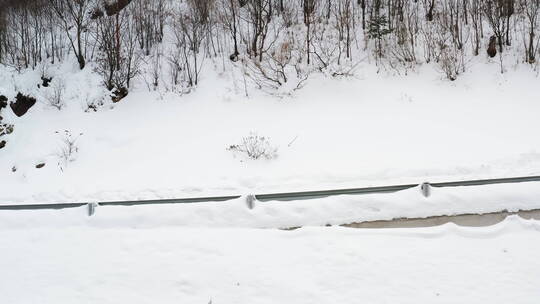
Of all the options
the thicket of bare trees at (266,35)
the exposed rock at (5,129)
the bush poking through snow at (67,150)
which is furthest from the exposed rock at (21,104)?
the bush poking through snow at (67,150)

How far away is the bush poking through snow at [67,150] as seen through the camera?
11.1m

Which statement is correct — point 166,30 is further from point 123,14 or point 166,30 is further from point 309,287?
point 309,287

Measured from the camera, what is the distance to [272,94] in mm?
12586

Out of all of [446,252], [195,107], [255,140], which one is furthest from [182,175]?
[446,252]

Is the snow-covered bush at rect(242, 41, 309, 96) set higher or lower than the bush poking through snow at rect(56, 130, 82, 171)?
higher

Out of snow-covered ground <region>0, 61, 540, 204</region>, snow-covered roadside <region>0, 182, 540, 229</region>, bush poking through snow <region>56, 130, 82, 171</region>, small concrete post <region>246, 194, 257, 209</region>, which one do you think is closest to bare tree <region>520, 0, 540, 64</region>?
snow-covered ground <region>0, 61, 540, 204</region>

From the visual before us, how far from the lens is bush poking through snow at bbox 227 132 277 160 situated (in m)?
9.98

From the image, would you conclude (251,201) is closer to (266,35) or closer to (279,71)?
(279,71)

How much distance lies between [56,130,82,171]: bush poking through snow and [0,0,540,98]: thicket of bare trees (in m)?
2.51

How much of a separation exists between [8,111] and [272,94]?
31.8ft

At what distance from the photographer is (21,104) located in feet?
45.9

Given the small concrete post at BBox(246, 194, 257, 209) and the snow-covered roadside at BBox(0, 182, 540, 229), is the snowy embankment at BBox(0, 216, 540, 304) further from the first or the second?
the small concrete post at BBox(246, 194, 257, 209)

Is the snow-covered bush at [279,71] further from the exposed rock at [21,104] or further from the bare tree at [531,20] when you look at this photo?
the exposed rock at [21,104]

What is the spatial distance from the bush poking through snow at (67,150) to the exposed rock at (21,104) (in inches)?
119
